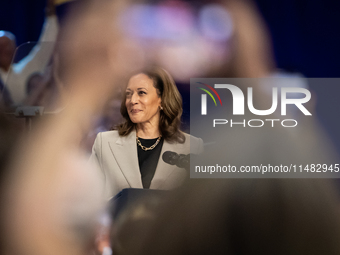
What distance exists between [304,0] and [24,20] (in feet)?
3.73

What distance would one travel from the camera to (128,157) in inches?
47.7

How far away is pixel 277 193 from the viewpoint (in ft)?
4.04

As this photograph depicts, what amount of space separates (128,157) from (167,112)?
23 centimetres

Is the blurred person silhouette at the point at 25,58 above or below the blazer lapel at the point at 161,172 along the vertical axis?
above

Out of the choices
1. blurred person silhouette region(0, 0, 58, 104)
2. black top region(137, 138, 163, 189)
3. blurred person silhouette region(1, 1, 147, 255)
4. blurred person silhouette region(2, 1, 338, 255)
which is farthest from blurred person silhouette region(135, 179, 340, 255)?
blurred person silhouette region(0, 0, 58, 104)

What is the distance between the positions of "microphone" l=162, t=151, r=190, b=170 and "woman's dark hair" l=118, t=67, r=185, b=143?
54 millimetres

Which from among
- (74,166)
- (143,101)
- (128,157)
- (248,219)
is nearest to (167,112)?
(143,101)

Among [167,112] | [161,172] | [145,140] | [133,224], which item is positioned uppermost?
[167,112]

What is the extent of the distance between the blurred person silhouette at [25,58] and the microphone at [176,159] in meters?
0.61

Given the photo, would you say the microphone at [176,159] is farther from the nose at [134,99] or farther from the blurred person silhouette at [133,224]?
the nose at [134,99]

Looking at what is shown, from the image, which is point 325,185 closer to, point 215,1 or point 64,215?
point 215,1

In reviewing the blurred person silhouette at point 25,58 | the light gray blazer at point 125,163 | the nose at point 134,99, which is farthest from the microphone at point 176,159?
the blurred person silhouette at point 25,58

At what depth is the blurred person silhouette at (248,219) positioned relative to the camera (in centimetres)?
123

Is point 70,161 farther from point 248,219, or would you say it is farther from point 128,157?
point 248,219
